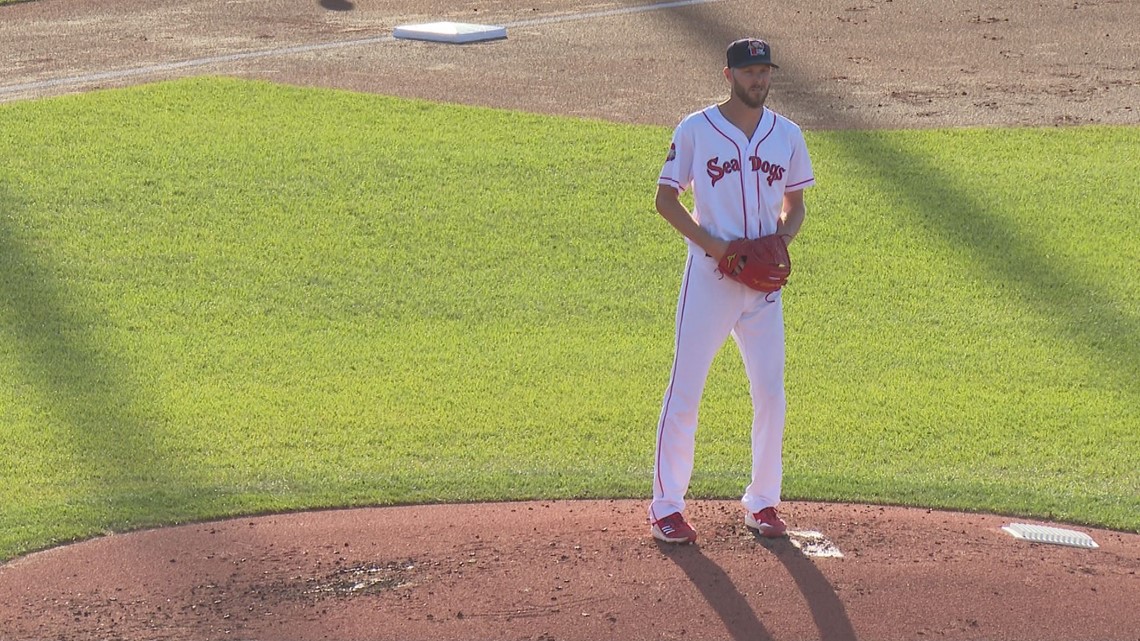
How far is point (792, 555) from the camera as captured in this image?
17.3 feet

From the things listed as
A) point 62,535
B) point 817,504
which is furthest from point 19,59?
point 817,504

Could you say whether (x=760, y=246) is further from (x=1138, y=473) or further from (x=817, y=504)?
(x=1138, y=473)

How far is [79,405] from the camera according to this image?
7148 mm

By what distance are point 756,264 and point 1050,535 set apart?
1.70 metres

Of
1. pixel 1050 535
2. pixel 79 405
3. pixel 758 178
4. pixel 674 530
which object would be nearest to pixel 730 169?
pixel 758 178

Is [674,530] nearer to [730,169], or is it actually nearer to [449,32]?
[730,169]

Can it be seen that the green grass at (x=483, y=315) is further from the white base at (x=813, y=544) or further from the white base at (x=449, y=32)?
the white base at (x=449, y=32)

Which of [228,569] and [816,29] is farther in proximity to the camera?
[816,29]

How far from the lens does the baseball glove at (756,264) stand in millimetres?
5020

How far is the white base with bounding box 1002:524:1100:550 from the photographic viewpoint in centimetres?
557

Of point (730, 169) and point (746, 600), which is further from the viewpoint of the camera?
point (730, 169)

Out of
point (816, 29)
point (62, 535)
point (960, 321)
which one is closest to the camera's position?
point (62, 535)

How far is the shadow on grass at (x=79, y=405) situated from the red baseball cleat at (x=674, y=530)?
1.97 meters

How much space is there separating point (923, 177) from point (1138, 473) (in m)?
4.44
